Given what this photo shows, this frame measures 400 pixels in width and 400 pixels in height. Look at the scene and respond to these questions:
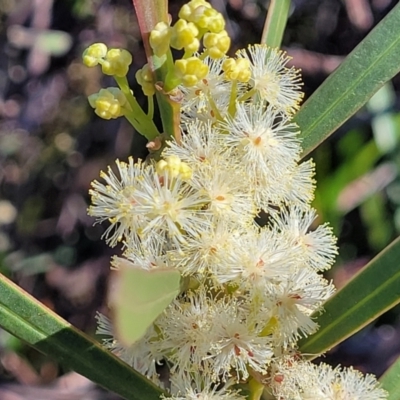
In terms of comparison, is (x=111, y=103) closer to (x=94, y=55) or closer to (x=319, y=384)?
(x=94, y=55)

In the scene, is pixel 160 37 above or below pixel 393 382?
above

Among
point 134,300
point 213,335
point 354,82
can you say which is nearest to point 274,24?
point 354,82

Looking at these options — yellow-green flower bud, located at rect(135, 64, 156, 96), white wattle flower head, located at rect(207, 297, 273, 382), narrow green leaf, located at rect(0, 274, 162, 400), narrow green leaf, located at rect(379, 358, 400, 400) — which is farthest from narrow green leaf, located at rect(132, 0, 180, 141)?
narrow green leaf, located at rect(379, 358, 400, 400)

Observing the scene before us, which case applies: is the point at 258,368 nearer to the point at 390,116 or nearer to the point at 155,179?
the point at 155,179

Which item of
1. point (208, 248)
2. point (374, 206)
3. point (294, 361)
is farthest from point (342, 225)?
point (208, 248)

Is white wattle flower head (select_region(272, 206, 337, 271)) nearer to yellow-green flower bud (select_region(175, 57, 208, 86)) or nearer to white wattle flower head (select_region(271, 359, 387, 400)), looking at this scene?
white wattle flower head (select_region(271, 359, 387, 400))
